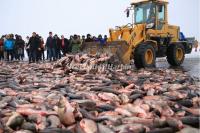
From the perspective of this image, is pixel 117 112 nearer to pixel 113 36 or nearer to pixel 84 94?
pixel 84 94

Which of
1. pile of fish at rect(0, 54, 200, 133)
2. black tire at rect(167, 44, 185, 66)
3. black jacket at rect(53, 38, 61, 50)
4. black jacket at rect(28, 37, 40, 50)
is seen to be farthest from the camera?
black jacket at rect(53, 38, 61, 50)

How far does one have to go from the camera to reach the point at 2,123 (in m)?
5.57

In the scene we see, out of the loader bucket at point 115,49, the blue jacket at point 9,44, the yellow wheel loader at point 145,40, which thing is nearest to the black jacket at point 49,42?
the blue jacket at point 9,44

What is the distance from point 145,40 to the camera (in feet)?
56.7

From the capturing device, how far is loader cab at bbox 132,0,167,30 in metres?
18.1

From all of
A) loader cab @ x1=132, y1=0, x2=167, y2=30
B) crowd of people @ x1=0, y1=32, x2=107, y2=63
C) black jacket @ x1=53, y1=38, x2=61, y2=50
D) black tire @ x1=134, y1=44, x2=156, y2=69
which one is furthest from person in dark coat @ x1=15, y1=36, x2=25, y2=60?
black tire @ x1=134, y1=44, x2=156, y2=69

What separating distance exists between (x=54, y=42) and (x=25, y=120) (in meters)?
17.6

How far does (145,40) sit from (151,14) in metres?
1.76

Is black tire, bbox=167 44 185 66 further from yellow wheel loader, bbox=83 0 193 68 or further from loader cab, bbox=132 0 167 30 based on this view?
loader cab, bbox=132 0 167 30

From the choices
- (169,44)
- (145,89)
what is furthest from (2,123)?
(169,44)

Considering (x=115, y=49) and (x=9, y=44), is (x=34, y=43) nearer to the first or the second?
(x=9, y=44)

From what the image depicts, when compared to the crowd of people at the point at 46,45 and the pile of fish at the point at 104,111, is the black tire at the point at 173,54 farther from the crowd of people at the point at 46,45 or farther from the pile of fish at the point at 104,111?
the pile of fish at the point at 104,111

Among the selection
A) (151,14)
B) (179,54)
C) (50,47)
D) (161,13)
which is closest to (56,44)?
(50,47)

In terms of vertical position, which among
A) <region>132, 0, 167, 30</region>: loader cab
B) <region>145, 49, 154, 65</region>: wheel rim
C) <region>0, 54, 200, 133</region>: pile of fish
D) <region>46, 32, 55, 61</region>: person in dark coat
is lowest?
<region>0, 54, 200, 133</region>: pile of fish
